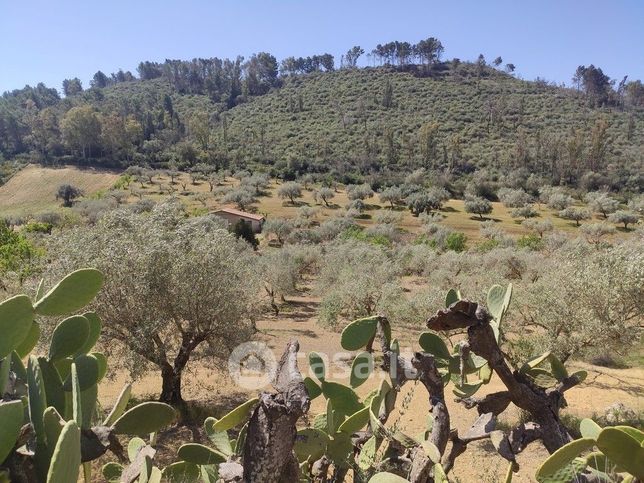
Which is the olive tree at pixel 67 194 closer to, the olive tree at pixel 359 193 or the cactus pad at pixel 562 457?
the olive tree at pixel 359 193

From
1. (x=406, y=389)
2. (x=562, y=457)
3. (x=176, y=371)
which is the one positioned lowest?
(x=406, y=389)

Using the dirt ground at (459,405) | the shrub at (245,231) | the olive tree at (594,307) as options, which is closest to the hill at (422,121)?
the shrub at (245,231)

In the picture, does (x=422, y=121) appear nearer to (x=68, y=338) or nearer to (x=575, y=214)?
(x=575, y=214)

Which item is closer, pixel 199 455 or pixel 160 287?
pixel 199 455

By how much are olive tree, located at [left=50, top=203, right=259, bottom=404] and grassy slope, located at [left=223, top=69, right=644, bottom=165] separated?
6643cm

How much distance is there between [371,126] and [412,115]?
11262mm

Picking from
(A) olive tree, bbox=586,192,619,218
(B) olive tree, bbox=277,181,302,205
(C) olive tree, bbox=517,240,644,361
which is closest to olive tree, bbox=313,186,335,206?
(B) olive tree, bbox=277,181,302,205

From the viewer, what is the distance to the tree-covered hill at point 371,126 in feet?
228

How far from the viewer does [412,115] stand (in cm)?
9381

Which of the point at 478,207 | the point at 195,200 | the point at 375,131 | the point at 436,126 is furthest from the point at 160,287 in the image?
the point at 375,131

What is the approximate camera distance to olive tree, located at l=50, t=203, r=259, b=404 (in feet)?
27.8

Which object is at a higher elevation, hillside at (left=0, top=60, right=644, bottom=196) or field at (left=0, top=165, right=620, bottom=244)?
hillside at (left=0, top=60, right=644, bottom=196)

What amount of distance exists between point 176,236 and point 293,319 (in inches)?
477

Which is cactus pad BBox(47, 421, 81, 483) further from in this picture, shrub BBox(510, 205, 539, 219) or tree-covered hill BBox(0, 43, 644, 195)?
tree-covered hill BBox(0, 43, 644, 195)
